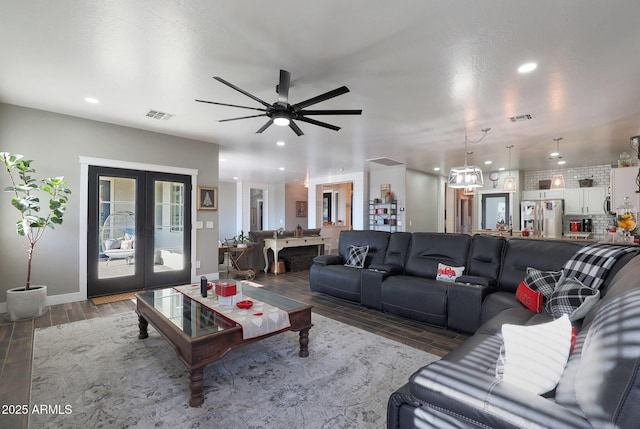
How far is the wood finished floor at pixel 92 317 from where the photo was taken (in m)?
2.19

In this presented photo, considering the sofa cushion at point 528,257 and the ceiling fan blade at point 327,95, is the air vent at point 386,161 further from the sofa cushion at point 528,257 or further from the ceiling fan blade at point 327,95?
the ceiling fan blade at point 327,95

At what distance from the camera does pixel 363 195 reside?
9086mm

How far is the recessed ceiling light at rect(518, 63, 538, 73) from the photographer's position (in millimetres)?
2826

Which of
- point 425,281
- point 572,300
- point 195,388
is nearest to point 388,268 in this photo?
→ point 425,281

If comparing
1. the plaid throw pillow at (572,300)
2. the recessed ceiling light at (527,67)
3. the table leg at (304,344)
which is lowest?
the table leg at (304,344)

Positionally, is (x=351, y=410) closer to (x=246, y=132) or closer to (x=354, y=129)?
(x=354, y=129)

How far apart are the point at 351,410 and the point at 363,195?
746cm

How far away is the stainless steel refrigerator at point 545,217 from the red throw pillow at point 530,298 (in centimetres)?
606

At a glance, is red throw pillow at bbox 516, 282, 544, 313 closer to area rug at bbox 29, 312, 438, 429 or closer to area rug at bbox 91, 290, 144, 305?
area rug at bbox 29, 312, 438, 429

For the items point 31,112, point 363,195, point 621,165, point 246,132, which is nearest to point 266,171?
point 363,195

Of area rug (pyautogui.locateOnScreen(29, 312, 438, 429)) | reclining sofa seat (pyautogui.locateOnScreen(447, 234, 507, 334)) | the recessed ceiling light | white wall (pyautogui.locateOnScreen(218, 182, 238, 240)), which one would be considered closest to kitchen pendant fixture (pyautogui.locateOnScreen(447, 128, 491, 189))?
reclining sofa seat (pyautogui.locateOnScreen(447, 234, 507, 334))

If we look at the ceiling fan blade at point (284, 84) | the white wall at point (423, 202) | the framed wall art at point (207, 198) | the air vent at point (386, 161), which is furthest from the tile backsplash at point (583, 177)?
the framed wall art at point (207, 198)

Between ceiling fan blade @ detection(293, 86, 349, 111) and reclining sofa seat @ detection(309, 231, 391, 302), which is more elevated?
ceiling fan blade @ detection(293, 86, 349, 111)

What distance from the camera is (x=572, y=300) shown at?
219cm
